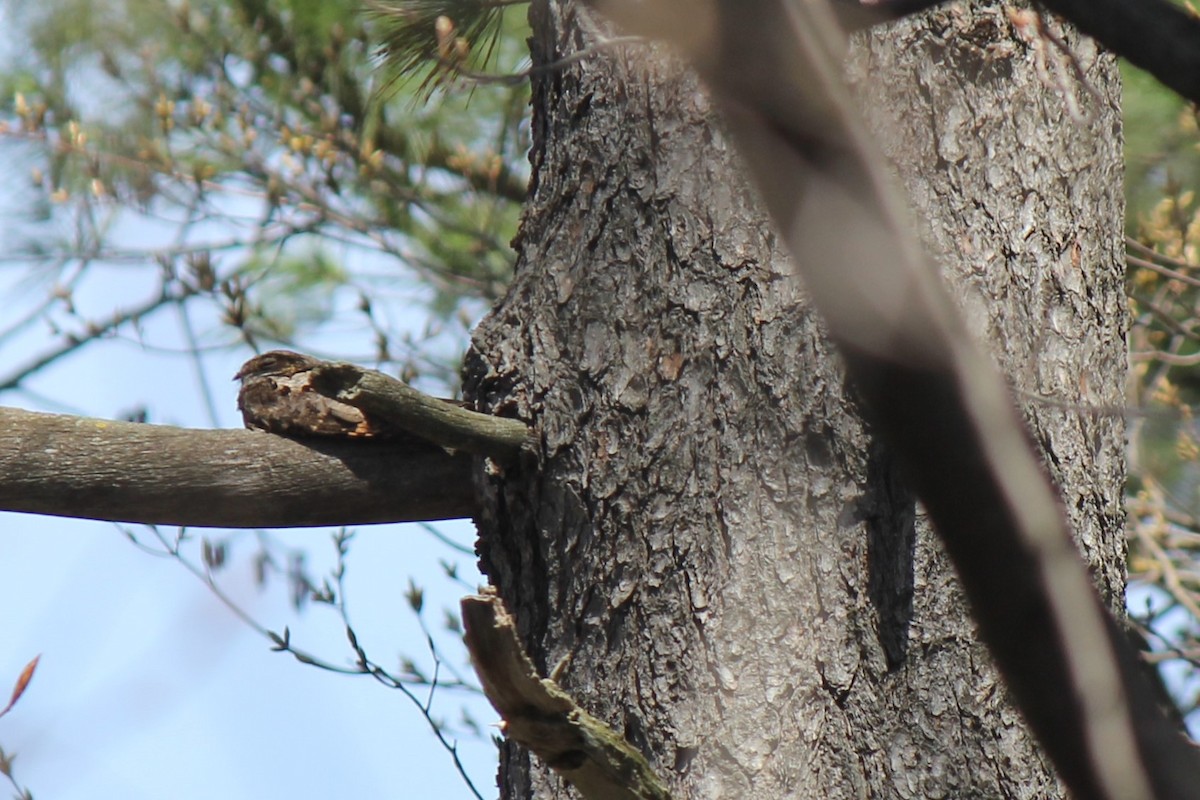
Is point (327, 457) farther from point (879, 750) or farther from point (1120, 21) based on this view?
point (1120, 21)

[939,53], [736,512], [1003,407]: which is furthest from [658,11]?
[939,53]

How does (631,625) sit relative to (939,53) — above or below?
below

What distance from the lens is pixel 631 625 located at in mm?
1557

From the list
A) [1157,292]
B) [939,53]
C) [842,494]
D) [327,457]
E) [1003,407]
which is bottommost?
[1003,407]

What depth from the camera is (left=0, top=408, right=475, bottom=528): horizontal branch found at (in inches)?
63.0

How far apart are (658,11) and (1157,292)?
3500 mm

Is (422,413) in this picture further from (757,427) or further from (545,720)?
(545,720)

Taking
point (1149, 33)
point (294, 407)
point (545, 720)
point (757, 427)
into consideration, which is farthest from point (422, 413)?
point (1149, 33)

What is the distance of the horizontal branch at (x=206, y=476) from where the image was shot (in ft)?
5.25

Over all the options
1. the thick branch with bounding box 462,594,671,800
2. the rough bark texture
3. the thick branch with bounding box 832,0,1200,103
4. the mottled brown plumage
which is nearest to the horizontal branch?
the mottled brown plumage

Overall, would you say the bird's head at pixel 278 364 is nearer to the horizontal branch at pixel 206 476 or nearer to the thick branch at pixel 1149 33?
the horizontal branch at pixel 206 476

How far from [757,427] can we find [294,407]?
0.68 metres

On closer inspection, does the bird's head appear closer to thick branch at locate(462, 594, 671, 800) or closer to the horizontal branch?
the horizontal branch

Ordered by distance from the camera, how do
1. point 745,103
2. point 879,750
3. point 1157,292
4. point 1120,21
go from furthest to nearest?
point 1157,292 < point 879,750 < point 1120,21 < point 745,103
